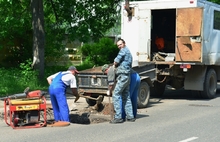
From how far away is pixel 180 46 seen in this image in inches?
567

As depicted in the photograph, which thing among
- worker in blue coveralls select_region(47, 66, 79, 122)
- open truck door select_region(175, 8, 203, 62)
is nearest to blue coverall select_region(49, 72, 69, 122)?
worker in blue coveralls select_region(47, 66, 79, 122)

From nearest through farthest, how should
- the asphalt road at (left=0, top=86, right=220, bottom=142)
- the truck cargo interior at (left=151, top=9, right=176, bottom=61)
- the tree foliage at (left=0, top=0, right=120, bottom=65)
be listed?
the asphalt road at (left=0, top=86, right=220, bottom=142)
the truck cargo interior at (left=151, top=9, right=176, bottom=61)
the tree foliage at (left=0, top=0, right=120, bottom=65)

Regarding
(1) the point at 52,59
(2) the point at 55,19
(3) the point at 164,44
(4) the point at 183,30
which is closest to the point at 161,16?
(3) the point at 164,44

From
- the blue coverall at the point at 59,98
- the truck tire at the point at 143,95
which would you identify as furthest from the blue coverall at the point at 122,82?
the truck tire at the point at 143,95

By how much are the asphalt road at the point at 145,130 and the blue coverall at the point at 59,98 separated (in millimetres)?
349

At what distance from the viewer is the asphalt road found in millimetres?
8431

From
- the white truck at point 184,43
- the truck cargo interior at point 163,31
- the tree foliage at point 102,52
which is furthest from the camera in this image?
the tree foliage at point 102,52

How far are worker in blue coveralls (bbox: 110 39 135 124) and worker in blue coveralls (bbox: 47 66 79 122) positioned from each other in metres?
1.04

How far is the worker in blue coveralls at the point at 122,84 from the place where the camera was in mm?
10227

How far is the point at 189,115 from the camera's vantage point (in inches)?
455

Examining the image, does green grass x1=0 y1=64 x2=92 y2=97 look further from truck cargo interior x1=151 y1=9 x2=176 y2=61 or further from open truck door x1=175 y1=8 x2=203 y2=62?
open truck door x1=175 y1=8 x2=203 y2=62

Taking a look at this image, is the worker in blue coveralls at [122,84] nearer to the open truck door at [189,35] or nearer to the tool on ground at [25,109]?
the tool on ground at [25,109]

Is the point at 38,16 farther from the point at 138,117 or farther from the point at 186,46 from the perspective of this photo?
the point at 138,117

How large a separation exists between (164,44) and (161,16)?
1113 mm
